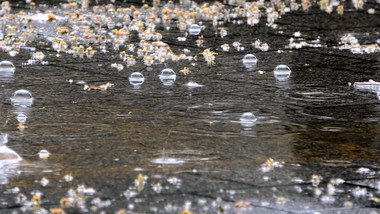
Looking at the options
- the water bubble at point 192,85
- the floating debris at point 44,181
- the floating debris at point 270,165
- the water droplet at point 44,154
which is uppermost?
the floating debris at point 44,181

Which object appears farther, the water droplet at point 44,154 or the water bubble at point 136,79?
the water bubble at point 136,79

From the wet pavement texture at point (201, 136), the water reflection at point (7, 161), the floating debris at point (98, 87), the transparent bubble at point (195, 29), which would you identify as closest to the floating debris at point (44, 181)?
the wet pavement texture at point (201, 136)

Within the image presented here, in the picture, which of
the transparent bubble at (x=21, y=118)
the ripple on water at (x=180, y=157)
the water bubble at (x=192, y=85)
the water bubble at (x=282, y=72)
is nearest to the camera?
the ripple on water at (x=180, y=157)

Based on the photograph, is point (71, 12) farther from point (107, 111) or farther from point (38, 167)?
point (38, 167)

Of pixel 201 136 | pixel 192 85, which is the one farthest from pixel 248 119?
pixel 192 85

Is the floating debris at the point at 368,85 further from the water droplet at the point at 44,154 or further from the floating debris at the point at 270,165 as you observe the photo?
the water droplet at the point at 44,154

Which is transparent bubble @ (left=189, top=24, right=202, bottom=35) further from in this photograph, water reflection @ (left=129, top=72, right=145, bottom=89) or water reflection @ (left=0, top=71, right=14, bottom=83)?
water reflection @ (left=0, top=71, right=14, bottom=83)

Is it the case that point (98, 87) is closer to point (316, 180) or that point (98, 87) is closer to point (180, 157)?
point (180, 157)
